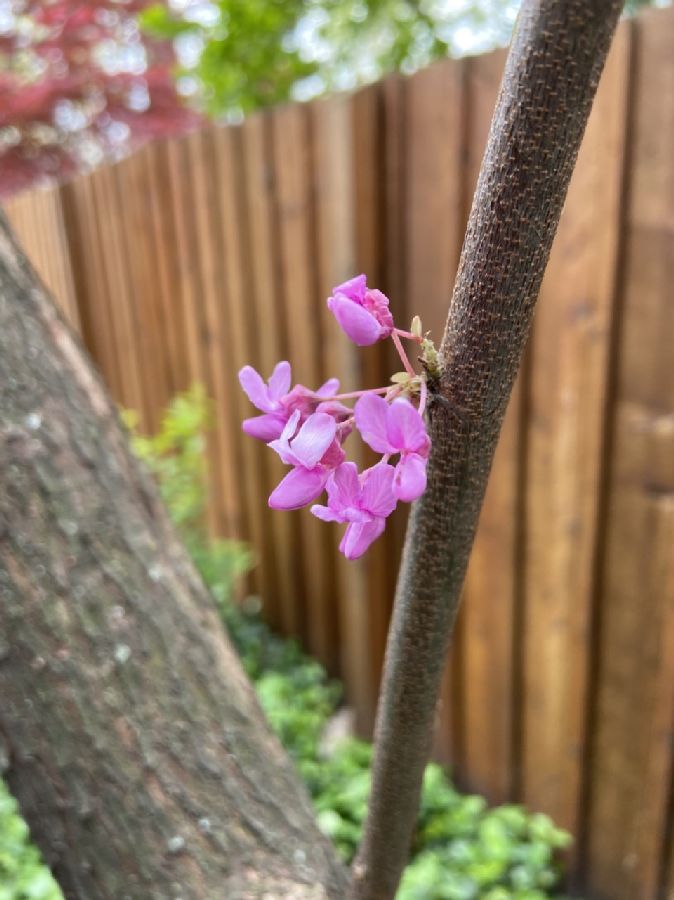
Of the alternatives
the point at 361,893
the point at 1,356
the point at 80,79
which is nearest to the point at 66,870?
the point at 361,893

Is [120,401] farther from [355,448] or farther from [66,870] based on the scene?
[66,870]

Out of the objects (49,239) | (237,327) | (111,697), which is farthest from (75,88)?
(111,697)

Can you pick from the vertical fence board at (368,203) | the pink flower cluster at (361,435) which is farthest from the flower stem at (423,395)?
the vertical fence board at (368,203)

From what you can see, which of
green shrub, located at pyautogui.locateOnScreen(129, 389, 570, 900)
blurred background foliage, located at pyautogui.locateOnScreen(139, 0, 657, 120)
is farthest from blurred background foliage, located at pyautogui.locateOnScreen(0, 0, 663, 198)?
green shrub, located at pyautogui.locateOnScreen(129, 389, 570, 900)

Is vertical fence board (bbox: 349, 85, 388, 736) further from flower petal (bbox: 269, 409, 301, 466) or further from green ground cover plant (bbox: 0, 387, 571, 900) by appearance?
flower petal (bbox: 269, 409, 301, 466)

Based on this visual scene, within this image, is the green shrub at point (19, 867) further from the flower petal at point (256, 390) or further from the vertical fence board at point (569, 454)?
the flower petal at point (256, 390)
